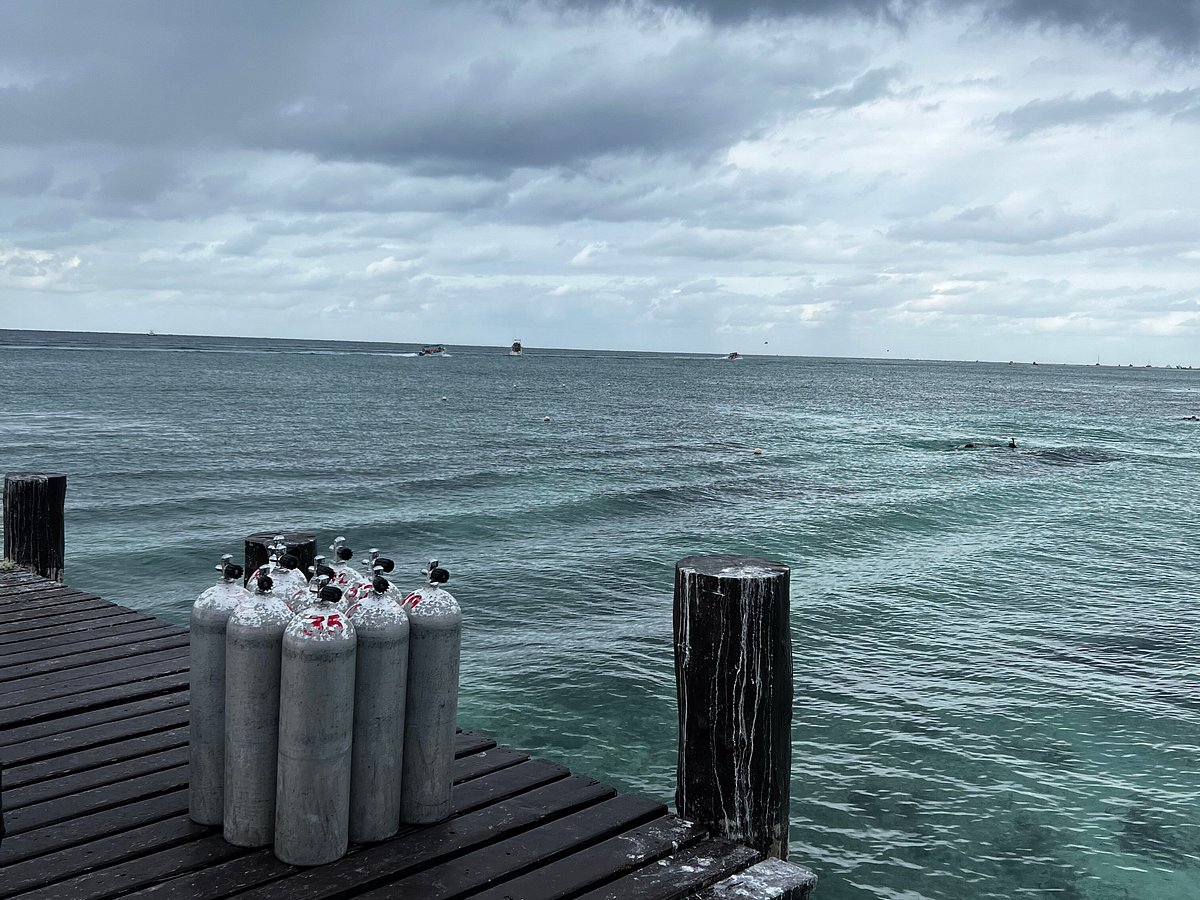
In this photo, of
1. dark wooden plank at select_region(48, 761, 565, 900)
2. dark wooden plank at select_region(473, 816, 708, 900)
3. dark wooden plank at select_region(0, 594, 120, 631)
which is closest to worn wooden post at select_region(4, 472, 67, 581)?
dark wooden plank at select_region(0, 594, 120, 631)

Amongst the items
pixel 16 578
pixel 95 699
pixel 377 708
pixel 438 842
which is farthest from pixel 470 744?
pixel 16 578

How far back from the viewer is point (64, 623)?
8188 millimetres

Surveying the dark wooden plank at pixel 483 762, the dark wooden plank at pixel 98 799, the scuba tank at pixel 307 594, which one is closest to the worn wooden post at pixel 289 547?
the dark wooden plank at pixel 98 799

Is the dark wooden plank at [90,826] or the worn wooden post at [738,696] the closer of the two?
the dark wooden plank at [90,826]

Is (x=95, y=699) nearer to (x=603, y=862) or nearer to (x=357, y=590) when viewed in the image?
(x=357, y=590)

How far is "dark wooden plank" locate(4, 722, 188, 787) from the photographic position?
17.0 ft

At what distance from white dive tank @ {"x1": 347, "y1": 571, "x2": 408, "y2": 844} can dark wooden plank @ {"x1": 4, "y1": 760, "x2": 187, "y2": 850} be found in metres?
1.27

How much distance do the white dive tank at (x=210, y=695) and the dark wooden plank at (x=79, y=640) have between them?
137 inches

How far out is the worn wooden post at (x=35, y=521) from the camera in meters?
10.4

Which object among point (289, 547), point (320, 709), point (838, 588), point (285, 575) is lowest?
point (838, 588)

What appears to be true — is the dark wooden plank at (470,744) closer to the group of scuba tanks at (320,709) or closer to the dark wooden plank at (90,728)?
the group of scuba tanks at (320,709)

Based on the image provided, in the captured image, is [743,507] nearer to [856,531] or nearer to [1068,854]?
[856,531]

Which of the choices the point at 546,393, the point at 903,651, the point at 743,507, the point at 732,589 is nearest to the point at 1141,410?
the point at 546,393

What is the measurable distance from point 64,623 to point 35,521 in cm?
288
